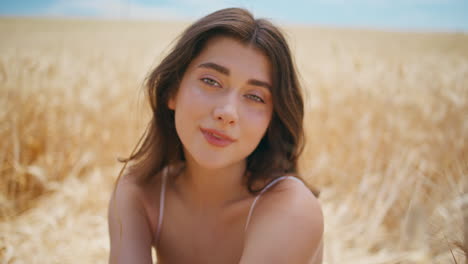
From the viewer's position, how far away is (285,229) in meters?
1.48

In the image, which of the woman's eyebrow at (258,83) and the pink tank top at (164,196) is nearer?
the woman's eyebrow at (258,83)

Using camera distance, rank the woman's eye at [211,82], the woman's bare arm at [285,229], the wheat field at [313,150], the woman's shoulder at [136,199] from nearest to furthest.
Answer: the woman's bare arm at [285,229]
the woman's eye at [211,82]
the woman's shoulder at [136,199]
the wheat field at [313,150]

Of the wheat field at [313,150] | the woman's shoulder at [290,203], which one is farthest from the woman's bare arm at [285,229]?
the wheat field at [313,150]

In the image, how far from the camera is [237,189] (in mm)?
1867

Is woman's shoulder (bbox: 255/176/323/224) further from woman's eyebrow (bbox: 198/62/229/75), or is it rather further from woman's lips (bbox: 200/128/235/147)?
woman's eyebrow (bbox: 198/62/229/75)

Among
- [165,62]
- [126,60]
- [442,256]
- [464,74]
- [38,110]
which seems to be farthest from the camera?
[126,60]

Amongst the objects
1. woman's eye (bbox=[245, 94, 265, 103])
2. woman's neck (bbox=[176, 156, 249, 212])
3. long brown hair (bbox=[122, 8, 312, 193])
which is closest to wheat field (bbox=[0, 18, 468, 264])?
long brown hair (bbox=[122, 8, 312, 193])

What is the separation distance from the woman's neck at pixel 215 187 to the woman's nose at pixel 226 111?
16.3 inches

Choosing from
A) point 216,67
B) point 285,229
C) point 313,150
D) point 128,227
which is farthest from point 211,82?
point 313,150

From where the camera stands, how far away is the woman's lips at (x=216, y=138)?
1.49 m

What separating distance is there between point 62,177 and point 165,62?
2.34m

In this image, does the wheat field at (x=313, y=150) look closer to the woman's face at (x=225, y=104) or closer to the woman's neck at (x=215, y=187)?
the woman's neck at (x=215, y=187)

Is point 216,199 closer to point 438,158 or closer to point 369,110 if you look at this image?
point 438,158

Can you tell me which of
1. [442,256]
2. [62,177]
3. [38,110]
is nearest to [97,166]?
[62,177]
